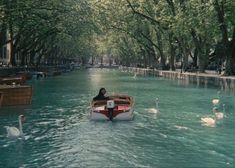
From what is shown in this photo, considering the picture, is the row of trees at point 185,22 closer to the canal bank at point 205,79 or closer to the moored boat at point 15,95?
the canal bank at point 205,79

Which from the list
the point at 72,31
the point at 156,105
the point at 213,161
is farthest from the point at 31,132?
the point at 72,31

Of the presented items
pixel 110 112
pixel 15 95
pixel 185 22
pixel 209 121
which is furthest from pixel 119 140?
pixel 185 22

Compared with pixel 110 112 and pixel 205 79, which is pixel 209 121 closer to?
pixel 110 112

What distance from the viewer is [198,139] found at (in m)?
19.6

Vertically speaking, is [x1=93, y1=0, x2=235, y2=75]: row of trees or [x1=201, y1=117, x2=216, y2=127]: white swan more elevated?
[x1=93, y1=0, x2=235, y2=75]: row of trees

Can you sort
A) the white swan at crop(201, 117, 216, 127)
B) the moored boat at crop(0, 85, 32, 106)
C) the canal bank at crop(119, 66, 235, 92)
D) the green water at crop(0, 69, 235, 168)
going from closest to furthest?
the green water at crop(0, 69, 235, 168), the white swan at crop(201, 117, 216, 127), the moored boat at crop(0, 85, 32, 106), the canal bank at crop(119, 66, 235, 92)

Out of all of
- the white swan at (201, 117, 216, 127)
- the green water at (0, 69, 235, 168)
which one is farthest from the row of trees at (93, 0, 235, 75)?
the white swan at (201, 117, 216, 127)

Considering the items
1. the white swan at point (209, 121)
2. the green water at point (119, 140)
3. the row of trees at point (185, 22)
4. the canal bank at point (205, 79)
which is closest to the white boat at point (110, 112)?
the green water at point (119, 140)

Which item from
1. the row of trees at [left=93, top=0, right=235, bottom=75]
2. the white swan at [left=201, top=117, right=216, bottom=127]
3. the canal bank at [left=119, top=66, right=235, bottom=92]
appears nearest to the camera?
the white swan at [left=201, top=117, right=216, bottom=127]

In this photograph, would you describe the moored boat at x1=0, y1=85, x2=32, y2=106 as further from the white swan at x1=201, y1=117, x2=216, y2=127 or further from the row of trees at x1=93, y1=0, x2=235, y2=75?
the row of trees at x1=93, y1=0, x2=235, y2=75

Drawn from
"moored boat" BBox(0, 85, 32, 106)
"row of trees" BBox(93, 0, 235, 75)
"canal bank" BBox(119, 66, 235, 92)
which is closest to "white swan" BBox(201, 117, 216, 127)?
"moored boat" BBox(0, 85, 32, 106)

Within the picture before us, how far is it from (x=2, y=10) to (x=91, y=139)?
65.4 ft

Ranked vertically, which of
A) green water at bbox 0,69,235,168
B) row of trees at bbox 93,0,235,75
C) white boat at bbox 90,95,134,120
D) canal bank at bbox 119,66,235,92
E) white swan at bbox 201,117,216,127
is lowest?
green water at bbox 0,69,235,168

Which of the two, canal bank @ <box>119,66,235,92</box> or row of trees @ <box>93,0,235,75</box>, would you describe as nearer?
canal bank @ <box>119,66,235,92</box>
